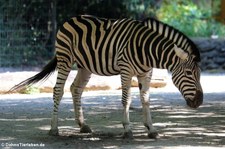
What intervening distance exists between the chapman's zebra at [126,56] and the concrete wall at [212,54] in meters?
12.2

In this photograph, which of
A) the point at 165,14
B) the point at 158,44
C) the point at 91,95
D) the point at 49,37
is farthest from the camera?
the point at 165,14

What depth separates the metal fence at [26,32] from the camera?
1880 centimetres

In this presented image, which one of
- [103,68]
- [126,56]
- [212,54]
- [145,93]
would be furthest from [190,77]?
[212,54]

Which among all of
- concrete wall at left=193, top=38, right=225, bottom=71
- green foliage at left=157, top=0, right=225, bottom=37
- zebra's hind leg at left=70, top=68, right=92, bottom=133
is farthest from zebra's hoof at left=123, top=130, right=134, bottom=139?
green foliage at left=157, top=0, right=225, bottom=37

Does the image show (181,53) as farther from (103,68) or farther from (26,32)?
(26,32)

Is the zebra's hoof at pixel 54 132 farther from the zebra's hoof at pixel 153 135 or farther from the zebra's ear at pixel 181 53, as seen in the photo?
the zebra's ear at pixel 181 53

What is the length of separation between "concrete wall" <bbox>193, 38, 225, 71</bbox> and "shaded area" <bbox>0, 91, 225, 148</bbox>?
724cm

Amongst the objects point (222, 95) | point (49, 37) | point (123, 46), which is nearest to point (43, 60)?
point (49, 37)

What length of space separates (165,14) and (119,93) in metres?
15.0

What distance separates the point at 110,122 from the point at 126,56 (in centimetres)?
193

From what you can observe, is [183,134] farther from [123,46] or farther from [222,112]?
[222,112]

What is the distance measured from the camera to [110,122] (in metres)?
9.49

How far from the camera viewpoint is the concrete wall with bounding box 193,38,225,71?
67.2ft

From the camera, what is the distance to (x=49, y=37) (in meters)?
19.6
